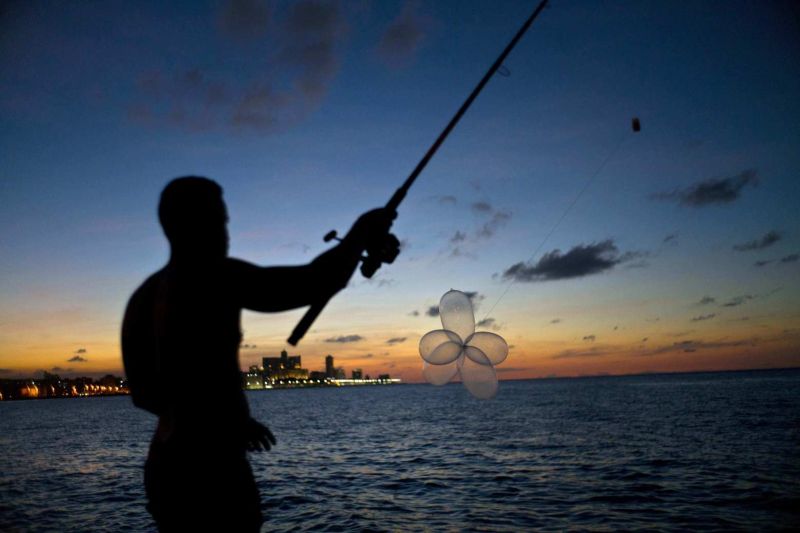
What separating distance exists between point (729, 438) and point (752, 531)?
18983 mm

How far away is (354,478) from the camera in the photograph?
1867 centimetres

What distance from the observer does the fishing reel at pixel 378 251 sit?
2082 millimetres

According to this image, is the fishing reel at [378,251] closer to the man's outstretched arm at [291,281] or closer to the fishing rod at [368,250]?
the fishing rod at [368,250]

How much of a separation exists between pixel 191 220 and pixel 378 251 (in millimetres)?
764

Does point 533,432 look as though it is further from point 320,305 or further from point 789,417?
point 320,305

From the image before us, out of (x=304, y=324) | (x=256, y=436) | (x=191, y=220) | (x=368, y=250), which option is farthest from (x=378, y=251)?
(x=256, y=436)

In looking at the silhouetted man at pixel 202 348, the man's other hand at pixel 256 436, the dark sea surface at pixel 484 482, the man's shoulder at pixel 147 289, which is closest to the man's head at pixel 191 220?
the silhouetted man at pixel 202 348

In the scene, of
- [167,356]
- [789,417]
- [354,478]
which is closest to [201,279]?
[167,356]

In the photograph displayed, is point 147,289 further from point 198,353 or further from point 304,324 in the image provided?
point 304,324

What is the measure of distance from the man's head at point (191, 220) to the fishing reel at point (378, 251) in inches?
19.6

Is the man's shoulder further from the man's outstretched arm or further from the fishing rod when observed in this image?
the fishing rod

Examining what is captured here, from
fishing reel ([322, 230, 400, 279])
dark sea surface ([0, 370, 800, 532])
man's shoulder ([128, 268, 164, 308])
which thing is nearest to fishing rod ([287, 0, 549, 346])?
fishing reel ([322, 230, 400, 279])

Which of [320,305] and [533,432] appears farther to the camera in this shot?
[533,432]

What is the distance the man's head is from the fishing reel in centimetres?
50
